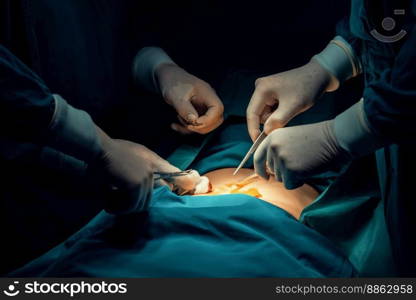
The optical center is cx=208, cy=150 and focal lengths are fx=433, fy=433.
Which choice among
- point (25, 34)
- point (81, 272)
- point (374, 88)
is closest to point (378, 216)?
point (374, 88)

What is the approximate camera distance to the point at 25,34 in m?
1.74

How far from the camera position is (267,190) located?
2.10 m

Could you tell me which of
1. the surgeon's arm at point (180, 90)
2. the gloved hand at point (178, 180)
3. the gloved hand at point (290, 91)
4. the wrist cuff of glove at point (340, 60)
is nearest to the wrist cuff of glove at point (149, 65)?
the surgeon's arm at point (180, 90)

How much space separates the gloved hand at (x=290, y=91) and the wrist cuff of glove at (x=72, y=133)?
2.72ft

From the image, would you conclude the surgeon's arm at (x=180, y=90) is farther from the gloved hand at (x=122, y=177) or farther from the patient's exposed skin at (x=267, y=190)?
the gloved hand at (x=122, y=177)

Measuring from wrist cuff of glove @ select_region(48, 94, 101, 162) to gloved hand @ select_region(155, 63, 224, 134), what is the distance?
64 cm

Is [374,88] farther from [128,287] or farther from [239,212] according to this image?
[128,287]

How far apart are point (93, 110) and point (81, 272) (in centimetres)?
101

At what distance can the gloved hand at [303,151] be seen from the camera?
177 cm

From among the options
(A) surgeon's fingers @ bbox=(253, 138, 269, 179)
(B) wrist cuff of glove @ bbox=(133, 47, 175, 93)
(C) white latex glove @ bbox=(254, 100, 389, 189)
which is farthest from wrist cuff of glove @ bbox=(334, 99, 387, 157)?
(B) wrist cuff of glove @ bbox=(133, 47, 175, 93)

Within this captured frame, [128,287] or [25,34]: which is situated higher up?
[25,34]

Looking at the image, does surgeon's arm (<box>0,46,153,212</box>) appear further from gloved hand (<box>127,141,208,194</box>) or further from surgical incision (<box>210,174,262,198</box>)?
surgical incision (<box>210,174,262,198</box>)

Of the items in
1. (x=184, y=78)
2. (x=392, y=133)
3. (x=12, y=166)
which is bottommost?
(x=12, y=166)

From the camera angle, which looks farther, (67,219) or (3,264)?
(67,219)
